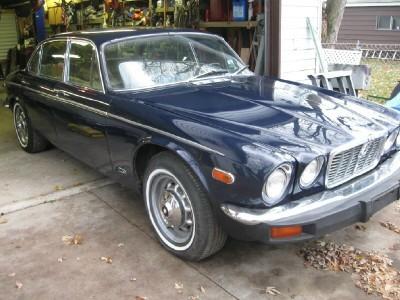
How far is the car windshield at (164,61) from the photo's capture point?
3.77 meters

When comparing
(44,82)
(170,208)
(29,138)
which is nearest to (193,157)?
(170,208)

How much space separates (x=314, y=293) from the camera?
2.86 meters

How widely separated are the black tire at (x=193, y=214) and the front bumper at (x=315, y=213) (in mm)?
194

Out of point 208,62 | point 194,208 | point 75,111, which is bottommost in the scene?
point 194,208

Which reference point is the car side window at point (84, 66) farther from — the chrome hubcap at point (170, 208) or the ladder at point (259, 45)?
the ladder at point (259, 45)

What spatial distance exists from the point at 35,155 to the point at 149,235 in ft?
9.16

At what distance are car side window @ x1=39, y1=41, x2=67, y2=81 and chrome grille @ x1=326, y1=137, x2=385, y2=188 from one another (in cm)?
289

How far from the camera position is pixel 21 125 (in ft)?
19.2

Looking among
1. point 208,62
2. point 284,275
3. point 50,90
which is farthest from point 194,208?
point 50,90

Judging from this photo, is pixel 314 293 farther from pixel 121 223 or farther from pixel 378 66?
pixel 378 66

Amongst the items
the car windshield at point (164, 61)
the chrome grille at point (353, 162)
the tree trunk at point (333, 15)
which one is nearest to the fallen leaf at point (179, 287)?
the chrome grille at point (353, 162)

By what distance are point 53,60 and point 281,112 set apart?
→ 2794 millimetres

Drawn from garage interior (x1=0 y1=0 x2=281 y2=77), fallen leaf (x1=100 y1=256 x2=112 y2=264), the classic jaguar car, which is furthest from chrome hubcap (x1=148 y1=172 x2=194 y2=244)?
garage interior (x1=0 y1=0 x2=281 y2=77)

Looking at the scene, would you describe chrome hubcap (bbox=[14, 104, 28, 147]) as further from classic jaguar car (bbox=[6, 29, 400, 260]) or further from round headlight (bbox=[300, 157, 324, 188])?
round headlight (bbox=[300, 157, 324, 188])
